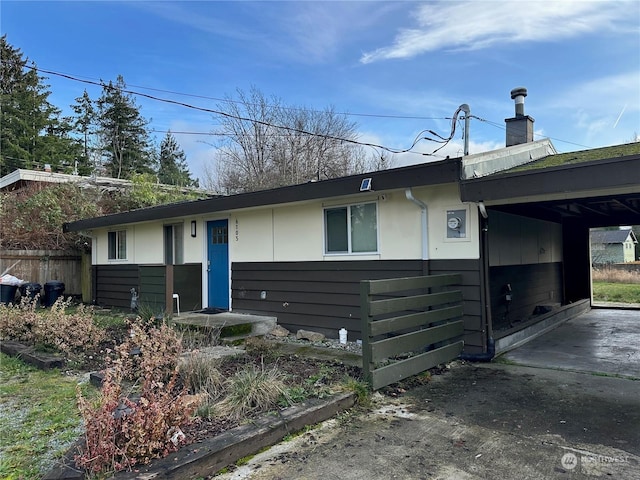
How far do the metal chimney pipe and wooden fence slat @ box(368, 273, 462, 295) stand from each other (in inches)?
196

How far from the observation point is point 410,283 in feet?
15.5

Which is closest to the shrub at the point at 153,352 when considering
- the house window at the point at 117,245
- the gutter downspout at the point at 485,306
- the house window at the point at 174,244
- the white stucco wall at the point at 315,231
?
the white stucco wall at the point at 315,231

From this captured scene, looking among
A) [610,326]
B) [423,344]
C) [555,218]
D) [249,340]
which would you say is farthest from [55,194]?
[610,326]

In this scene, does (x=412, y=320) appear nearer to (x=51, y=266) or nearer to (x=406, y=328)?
(x=406, y=328)

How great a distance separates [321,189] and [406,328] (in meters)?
2.69

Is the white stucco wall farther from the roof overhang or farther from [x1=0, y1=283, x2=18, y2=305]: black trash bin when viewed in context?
[x1=0, y1=283, x2=18, y2=305]: black trash bin

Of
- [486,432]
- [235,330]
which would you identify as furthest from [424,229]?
[235,330]

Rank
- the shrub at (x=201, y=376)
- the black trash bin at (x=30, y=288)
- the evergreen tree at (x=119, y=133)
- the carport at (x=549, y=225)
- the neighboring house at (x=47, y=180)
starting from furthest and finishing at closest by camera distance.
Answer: the evergreen tree at (x=119, y=133) < the neighboring house at (x=47, y=180) < the black trash bin at (x=30, y=288) < the carport at (x=549, y=225) < the shrub at (x=201, y=376)

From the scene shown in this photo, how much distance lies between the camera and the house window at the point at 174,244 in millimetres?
9617

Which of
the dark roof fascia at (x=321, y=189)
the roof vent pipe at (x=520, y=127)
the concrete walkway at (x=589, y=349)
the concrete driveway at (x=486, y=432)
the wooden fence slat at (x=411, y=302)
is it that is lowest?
the concrete walkway at (x=589, y=349)

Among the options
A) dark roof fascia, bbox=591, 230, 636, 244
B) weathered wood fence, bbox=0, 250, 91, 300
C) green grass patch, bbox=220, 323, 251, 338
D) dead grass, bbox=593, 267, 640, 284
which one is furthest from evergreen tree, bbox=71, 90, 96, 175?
dark roof fascia, bbox=591, 230, 636, 244

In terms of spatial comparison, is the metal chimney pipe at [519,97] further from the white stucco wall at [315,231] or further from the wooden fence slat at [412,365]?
the wooden fence slat at [412,365]

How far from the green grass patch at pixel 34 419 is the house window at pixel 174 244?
4.60 m

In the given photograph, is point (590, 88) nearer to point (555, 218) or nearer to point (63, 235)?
point (555, 218)
